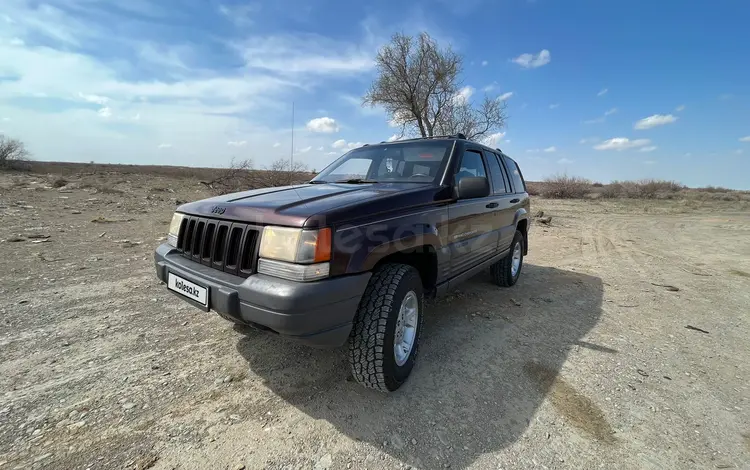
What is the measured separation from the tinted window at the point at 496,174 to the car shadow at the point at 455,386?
1.48 m

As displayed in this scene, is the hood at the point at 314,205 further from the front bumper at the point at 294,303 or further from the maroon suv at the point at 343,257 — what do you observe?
the front bumper at the point at 294,303

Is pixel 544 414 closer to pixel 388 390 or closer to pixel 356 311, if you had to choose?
pixel 388 390

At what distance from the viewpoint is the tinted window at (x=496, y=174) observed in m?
4.05

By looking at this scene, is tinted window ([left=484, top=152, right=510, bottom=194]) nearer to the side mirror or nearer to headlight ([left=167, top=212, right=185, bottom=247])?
the side mirror

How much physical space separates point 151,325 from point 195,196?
10.5 metres

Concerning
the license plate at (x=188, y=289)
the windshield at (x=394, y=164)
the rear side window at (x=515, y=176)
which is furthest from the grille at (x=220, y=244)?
the rear side window at (x=515, y=176)

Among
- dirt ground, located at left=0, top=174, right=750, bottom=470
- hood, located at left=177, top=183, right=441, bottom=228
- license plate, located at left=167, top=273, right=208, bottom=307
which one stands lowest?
dirt ground, located at left=0, top=174, right=750, bottom=470

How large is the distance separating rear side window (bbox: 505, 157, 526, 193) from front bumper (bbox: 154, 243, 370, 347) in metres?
3.54

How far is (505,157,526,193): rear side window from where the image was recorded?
15.8 ft

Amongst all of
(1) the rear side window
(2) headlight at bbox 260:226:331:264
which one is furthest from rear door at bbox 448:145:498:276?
(2) headlight at bbox 260:226:331:264

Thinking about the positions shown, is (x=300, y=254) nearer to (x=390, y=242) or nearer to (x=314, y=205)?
(x=314, y=205)

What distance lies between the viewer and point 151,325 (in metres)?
3.15

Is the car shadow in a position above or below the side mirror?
below

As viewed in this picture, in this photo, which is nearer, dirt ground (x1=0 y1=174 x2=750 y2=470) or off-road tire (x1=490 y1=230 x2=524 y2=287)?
dirt ground (x1=0 y1=174 x2=750 y2=470)
